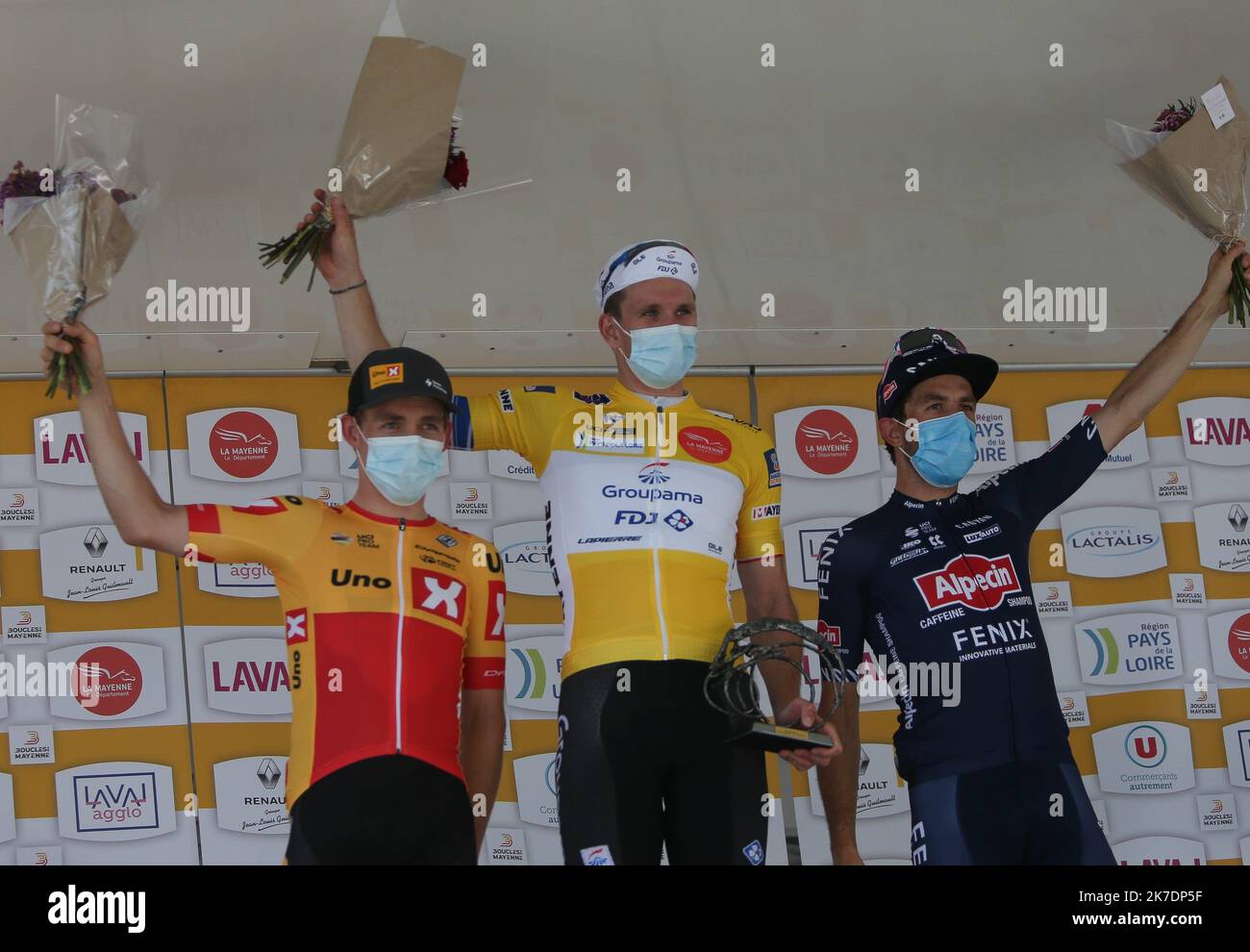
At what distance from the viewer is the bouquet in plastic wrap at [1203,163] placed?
341 centimetres

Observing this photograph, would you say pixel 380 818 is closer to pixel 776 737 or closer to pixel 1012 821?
pixel 776 737

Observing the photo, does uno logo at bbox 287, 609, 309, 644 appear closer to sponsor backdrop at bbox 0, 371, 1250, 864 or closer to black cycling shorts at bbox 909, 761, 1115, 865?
black cycling shorts at bbox 909, 761, 1115, 865

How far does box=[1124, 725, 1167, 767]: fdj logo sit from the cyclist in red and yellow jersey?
2.42 metres

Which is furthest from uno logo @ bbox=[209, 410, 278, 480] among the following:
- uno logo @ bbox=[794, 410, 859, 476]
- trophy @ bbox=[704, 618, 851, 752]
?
trophy @ bbox=[704, 618, 851, 752]

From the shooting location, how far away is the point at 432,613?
2.83 metres

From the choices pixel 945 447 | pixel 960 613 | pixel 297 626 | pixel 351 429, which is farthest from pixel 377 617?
pixel 945 447

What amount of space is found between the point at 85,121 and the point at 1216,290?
8.31ft

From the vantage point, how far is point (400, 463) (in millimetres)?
2895

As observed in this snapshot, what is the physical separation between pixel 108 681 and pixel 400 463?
71.8 inches

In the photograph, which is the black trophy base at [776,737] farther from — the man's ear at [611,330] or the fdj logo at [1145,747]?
the fdj logo at [1145,747]

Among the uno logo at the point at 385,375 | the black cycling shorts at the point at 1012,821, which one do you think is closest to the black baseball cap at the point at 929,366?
the black cycling shorts at the point at 1012,821

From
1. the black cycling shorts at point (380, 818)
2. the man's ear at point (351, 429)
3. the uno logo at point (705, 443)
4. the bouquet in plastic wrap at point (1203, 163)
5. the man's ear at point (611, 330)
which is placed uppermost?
the bouquet in plastic wrap at point (1203, 163)

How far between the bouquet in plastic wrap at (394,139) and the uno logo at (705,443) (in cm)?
77
